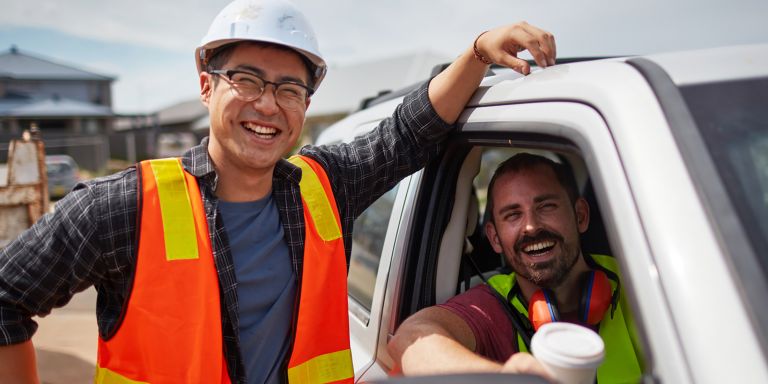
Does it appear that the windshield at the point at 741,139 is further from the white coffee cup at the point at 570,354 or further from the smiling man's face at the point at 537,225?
the smiling man's face at the point at 537,225

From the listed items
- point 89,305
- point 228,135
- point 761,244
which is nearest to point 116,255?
point 228,135

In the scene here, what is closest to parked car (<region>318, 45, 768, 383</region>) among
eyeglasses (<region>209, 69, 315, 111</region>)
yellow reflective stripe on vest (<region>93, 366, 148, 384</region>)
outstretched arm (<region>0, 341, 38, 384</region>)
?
eyeglasses (<region>209, 69, 315, 111</region>)

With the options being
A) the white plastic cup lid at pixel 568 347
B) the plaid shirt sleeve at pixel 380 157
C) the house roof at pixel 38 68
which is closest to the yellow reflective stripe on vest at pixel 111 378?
the plaid shirt sleeve at pixel 380 157

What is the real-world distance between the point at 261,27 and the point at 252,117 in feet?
0.94

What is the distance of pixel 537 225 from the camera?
1.91 meters

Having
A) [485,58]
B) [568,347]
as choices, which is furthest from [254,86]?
[568,347]

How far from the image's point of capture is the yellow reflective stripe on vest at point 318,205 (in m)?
1.92

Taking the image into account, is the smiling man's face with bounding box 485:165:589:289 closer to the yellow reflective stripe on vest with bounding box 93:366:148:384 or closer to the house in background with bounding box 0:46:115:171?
the yellow reflective stripe on vest with bounding box 93:366:148:384

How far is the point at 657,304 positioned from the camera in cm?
95

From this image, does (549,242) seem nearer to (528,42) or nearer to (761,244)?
(528,42)

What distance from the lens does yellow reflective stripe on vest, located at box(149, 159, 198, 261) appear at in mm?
1616

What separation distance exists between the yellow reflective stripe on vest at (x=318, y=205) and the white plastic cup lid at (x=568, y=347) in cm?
98

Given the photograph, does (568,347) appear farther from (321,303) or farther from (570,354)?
(321,303)

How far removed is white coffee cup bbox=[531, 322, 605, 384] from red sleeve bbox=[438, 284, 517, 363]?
75 centimetres
